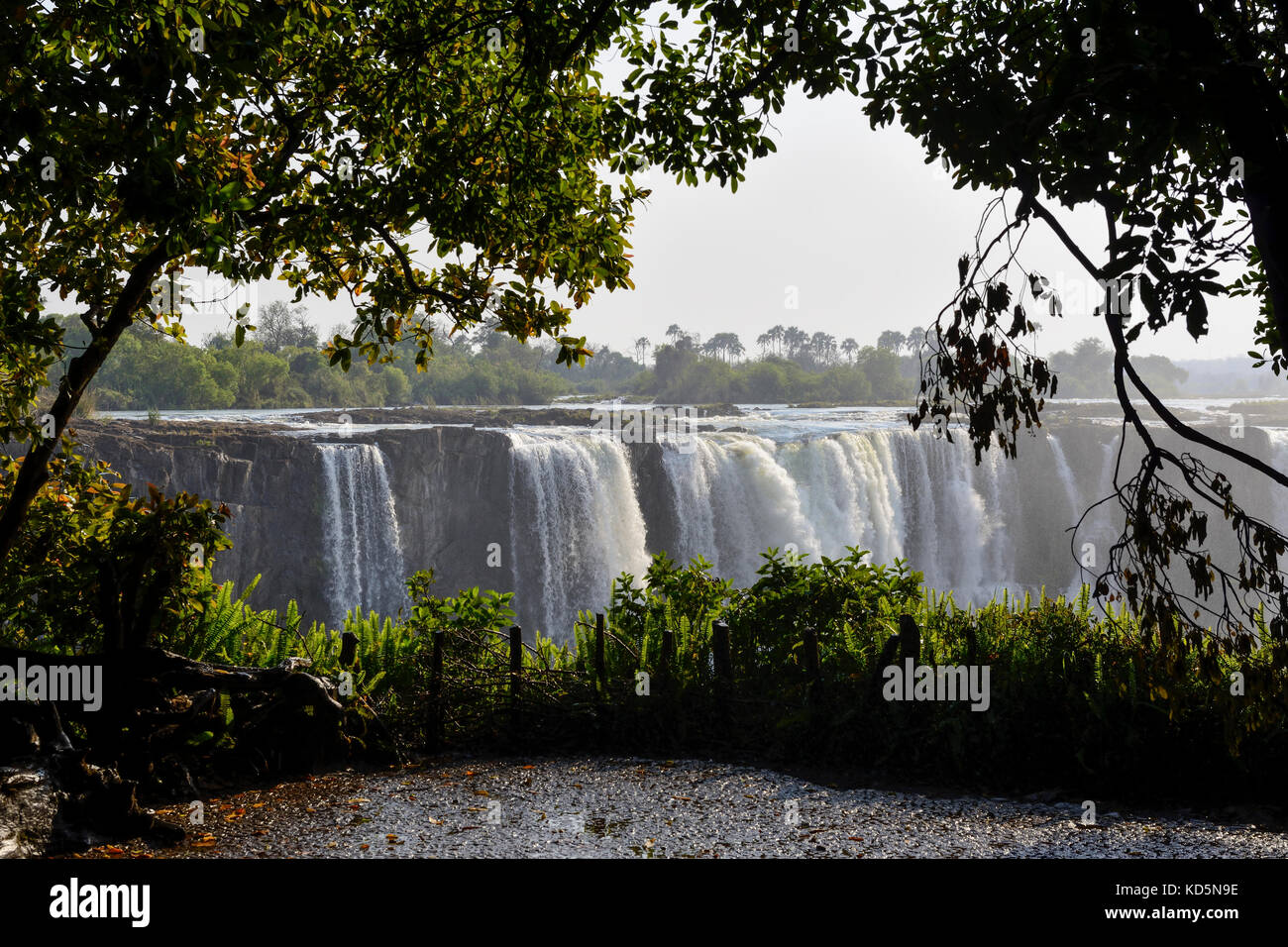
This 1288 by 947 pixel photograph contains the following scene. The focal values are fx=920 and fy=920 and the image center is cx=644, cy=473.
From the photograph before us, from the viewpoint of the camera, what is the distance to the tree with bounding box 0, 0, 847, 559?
5023 millimetres

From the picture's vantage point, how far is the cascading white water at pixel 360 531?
24.8m

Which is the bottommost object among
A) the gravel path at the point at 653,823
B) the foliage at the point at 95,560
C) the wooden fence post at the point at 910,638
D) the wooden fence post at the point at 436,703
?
the gravel path at the point at 653,823

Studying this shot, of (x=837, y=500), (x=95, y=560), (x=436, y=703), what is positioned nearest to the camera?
(x=95, y=560)

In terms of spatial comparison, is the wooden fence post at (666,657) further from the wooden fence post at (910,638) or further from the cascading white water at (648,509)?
→ the cascading white water at (648,509)

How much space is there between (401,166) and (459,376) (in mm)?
65640

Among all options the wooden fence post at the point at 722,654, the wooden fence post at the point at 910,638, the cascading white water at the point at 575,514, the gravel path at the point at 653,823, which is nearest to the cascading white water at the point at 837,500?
the cascading white water at the point at 575,514

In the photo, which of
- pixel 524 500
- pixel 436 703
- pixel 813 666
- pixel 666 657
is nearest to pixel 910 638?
pixel 813 666

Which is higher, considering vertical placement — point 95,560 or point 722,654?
point 95,560

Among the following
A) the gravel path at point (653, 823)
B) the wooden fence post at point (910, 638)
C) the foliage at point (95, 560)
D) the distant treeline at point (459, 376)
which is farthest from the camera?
the distant treeline at point (459, 376)

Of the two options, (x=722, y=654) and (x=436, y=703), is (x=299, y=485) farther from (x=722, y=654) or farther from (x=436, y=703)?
(x=722, y=654)

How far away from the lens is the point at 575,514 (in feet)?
83.6

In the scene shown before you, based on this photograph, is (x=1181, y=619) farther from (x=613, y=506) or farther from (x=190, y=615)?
(x=613, y=506)

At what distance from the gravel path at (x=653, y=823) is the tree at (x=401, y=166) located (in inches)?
92.6

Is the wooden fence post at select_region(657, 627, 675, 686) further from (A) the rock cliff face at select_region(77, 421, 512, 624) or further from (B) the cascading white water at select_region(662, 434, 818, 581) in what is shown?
(A) the rock cliff face at select_region(77, 421, 512, 624)
